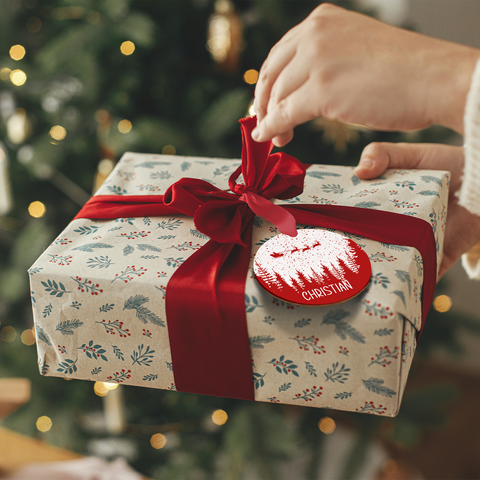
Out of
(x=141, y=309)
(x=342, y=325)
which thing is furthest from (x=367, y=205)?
(x=141, y=309)

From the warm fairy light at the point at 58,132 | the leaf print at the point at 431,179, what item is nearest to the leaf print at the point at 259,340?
the leaf print at the point at 431,179

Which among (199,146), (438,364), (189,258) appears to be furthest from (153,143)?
(438,364)

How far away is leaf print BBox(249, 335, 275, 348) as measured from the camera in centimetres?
51

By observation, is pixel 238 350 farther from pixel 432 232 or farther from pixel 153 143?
pixel 153 143

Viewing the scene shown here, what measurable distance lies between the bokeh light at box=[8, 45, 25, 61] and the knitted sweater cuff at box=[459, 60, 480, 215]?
1305mm

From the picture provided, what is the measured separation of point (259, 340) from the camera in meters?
0.52

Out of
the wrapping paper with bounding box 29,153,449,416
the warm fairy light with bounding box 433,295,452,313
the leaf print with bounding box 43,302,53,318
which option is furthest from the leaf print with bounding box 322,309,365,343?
the warm fairy light with bounding box 433,295,452,313

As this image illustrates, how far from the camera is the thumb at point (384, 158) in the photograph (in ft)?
2.19

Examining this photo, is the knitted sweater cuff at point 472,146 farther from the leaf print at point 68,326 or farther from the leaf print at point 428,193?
the leaf print at point 68,326

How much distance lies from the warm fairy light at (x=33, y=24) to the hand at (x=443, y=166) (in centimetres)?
119

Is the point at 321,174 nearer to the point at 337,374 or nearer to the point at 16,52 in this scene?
the point at 337,374

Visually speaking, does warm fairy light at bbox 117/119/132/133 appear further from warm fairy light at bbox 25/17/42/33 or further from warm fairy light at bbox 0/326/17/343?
warm fairy light at bbox 0/326/17/343

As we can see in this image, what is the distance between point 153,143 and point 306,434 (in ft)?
3.08

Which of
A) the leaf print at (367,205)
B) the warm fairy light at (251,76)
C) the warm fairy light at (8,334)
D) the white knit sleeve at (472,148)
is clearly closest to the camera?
the white knit sleeve at (472,148)
